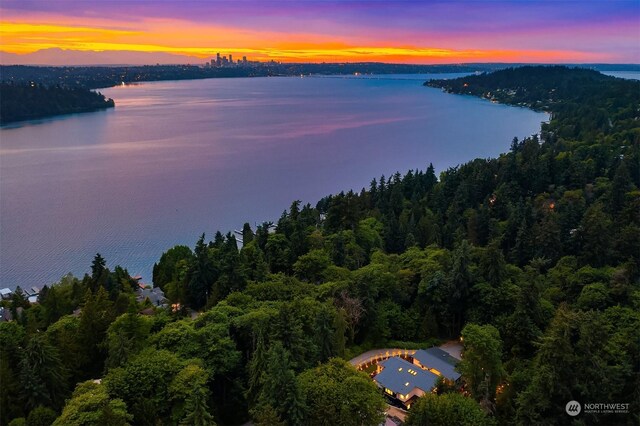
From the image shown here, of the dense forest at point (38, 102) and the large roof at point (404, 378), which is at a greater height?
the dense forest at point (38, 102)

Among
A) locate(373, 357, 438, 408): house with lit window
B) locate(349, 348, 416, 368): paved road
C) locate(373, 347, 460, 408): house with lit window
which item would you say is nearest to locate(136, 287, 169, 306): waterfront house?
locate(349, 348, 416, 368): paved road

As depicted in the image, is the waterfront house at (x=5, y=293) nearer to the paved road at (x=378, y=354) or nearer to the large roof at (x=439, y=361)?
the paved road at (x=378, y=354)

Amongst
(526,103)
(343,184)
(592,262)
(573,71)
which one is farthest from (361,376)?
(573,71)

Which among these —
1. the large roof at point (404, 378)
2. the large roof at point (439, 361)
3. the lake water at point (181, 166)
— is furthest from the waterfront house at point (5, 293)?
the large roof at point (439, 361)

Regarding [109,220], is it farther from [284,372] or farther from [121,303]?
[284,372]

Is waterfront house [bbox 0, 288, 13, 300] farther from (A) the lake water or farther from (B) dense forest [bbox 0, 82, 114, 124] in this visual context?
(B) dense forest [bbox 0, 82, 114, 124]
